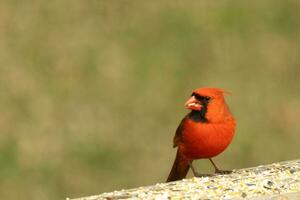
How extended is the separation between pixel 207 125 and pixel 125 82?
4.69 m

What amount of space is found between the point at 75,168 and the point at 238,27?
7.66ft

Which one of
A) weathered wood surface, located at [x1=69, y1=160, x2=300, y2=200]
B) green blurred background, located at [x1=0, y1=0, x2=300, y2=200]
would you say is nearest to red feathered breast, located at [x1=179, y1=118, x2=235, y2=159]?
weathered wood surface, located at [x1=69, y1=160, x2=300, y2=200]

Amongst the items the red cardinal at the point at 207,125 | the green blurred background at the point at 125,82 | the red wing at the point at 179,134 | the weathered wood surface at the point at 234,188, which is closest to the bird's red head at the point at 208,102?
the red cardinal at the point at 207,125

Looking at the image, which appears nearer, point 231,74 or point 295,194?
point 295,194

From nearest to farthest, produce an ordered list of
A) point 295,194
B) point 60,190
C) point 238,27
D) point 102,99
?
point 295,194 < point 60,190 < point 102,99 < point 238,27

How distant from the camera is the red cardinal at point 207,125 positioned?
177 inches

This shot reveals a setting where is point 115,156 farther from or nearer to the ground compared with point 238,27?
nearer to the ground

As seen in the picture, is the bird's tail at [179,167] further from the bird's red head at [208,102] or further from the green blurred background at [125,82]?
the green blurred background at [125,82]

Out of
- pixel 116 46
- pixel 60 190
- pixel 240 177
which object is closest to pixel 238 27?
pixel 116 46

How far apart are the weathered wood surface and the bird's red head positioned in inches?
10.8

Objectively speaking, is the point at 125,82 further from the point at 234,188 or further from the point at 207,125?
the point at 234,188

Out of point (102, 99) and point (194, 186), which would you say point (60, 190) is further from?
point (194, 186)

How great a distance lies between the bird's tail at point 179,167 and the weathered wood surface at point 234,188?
351mm

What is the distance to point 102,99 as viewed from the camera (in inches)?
356
